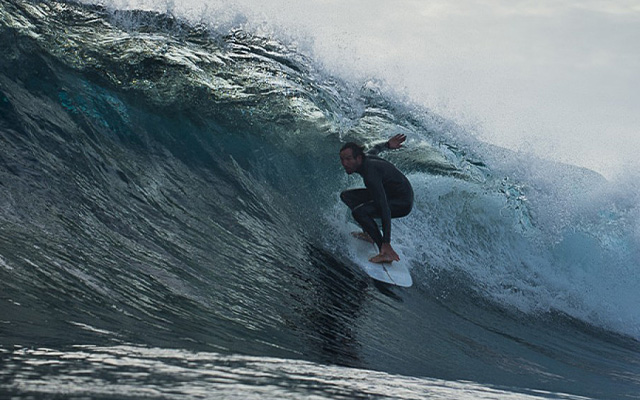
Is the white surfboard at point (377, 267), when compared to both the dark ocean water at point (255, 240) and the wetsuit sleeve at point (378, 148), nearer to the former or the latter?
the dark ocean water at point (255, 240)

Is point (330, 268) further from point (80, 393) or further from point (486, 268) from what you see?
point (80, 393)

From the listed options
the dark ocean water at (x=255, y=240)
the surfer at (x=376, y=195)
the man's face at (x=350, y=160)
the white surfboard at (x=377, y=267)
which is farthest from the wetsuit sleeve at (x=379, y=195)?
the dark ocean water at (x=255, y=240)

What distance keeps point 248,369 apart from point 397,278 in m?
3.66

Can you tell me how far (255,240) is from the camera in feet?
18.8

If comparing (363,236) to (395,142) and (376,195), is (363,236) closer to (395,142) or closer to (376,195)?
(376,195)

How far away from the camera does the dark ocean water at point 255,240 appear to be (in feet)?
9.65

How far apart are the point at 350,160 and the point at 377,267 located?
105 cm

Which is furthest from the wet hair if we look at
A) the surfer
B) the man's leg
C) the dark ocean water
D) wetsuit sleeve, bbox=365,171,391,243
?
the dark ocean water

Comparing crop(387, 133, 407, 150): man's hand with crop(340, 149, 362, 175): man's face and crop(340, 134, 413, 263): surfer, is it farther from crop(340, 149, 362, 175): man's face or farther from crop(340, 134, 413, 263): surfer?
crop(340, 149, 362, 175): man's face

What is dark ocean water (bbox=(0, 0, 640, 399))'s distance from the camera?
2941mm

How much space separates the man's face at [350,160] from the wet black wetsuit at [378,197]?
0.17ft

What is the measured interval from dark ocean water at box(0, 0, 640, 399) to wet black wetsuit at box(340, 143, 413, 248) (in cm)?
42

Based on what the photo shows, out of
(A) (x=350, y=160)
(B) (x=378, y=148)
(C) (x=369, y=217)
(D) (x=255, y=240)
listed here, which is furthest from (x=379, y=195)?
(D) (x=255, y=240)

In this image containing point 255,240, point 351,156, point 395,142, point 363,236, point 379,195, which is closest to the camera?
point 255,240
